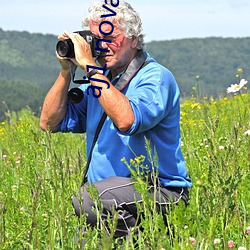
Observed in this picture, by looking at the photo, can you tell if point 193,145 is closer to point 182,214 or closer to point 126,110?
point 126,110

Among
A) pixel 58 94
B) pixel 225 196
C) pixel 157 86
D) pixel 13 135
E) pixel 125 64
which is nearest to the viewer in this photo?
pixel 225 196

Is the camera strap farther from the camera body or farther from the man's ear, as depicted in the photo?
the camera body

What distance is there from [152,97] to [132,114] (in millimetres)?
188

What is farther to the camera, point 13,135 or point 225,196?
point 13,135

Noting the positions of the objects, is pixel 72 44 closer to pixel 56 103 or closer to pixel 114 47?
pixel 114 47

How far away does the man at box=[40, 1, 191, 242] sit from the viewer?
3350 mm

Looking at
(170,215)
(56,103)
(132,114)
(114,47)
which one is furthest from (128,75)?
(170,215)

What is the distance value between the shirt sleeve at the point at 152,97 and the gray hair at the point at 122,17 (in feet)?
0.71

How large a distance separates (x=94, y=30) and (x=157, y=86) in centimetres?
47

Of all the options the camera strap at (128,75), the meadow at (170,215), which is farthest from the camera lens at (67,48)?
the meadow at (170,215)

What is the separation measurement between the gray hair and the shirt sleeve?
0.71 feet

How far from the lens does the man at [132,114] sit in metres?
3.35

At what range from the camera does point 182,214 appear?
7.46 ft

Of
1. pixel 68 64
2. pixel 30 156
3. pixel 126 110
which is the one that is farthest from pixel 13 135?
pixel 126 110
